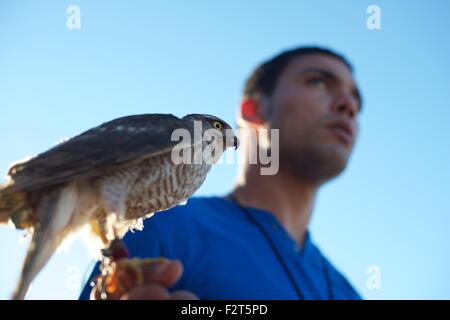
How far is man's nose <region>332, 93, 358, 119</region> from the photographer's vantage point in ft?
15.1

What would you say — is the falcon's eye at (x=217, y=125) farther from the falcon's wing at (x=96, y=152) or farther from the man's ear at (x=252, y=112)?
the man's ear at (x=252, y=112)

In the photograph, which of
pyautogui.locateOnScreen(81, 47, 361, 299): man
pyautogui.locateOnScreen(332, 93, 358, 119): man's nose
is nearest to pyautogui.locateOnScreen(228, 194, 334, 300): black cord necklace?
pyautogui.locateOnScreen(81, 47, 361, 299): man

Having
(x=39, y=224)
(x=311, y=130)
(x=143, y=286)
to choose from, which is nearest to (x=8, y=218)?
(x=39, y=224)

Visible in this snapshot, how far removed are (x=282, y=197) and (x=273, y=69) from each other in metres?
1.36

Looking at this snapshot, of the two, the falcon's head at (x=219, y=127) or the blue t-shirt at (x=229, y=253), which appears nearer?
the blue t-shirt at (x=229, y=253)

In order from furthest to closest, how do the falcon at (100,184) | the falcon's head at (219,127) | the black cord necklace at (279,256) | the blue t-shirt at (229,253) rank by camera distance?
1. the falcon's head at (219,127)
2. the black cord necklace at (279,256)
3. the blue t-shirt at (229,253)
4. the falcon at (100,184)

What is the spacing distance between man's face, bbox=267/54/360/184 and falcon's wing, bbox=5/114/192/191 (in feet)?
3.74

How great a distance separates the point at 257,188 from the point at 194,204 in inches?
25.2

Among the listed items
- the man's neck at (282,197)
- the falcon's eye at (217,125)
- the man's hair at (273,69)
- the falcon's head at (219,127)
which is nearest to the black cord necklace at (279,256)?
the man's neck at (282,197)

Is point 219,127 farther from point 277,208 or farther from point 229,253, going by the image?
point 229,253

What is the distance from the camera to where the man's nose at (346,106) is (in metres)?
4.61

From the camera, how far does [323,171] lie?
463 cm

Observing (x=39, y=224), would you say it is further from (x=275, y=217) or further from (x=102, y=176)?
(x=275, y=217)

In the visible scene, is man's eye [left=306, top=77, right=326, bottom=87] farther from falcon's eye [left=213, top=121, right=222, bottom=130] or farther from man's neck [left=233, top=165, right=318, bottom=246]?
falcon's eye [left=213, top=121, right=222, bottom=130]
